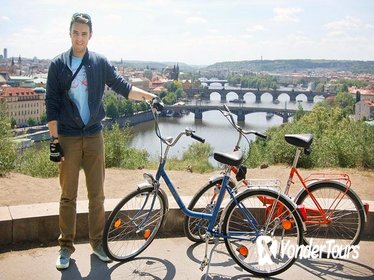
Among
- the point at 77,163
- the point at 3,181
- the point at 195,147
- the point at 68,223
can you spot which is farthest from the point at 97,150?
the point at 195,147

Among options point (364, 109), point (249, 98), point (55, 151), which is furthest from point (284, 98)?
point (55, 151)

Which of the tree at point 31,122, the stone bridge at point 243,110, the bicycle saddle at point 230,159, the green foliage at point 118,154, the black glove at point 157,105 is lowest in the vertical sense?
the tree at point 31,122

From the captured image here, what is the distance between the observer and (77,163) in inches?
101

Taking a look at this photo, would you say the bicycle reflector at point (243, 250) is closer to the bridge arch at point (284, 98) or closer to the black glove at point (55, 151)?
the black glove at point (55, 151)

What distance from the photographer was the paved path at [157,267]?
8.15 ft

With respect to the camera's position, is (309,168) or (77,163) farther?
(309,168)

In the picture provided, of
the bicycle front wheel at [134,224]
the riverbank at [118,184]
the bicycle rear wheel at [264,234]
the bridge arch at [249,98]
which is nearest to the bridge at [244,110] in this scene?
the bridge arch at [249,98]

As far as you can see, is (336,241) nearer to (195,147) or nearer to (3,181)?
(3,181)

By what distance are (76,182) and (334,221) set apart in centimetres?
162

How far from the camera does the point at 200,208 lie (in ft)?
9.71

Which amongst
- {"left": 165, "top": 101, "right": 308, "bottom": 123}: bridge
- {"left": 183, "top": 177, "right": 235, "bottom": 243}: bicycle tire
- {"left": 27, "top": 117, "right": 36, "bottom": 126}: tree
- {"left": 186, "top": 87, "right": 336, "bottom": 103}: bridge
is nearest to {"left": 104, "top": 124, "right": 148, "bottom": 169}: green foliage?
{"left": 183, "top": 177, "right": 235, "bottom": 243}: bicycle tire

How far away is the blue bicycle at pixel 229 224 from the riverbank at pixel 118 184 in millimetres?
1227

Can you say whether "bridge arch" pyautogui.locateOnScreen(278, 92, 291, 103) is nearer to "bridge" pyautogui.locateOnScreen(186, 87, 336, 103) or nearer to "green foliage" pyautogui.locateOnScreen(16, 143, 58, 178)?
"bridge" pyautogui.locateOnScreen(186, 87, 336, 103)

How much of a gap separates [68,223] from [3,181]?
2.17 meters
